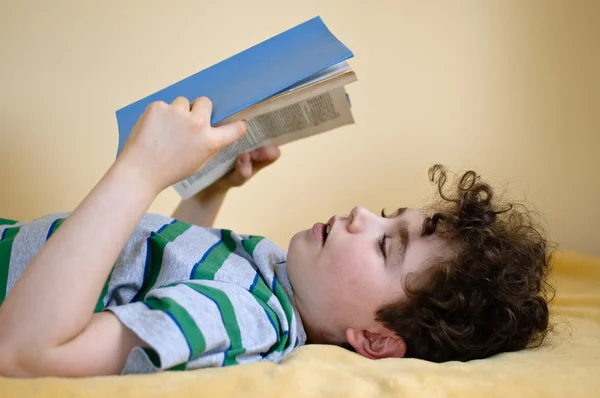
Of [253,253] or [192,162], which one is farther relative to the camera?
[253,253]

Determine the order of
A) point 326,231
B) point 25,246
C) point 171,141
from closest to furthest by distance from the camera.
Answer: point 171,141
point 25,246
point 326,231

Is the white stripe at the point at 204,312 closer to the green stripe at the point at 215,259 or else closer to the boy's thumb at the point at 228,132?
the green stripe at the point at 215,259

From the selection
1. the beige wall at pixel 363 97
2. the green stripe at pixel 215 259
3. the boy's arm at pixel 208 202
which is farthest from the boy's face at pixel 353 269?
the beige wall at pixel 363 97

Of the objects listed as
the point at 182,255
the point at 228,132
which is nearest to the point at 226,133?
the point at 228,132

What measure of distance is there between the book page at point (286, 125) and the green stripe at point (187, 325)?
351mm

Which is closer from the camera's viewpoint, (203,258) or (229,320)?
(229,320)

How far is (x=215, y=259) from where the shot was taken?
35.4 inches

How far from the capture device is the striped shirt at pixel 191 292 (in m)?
0.66

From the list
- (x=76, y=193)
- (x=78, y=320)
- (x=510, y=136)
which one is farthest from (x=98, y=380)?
(x=510, y=136)

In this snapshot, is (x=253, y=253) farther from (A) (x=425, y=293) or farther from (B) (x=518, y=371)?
(B) (x=518, y=371)

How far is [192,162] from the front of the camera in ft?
2.60

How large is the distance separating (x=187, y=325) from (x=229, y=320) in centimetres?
8

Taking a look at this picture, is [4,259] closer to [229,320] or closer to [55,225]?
[55,225]

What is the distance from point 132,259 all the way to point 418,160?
0.85m
